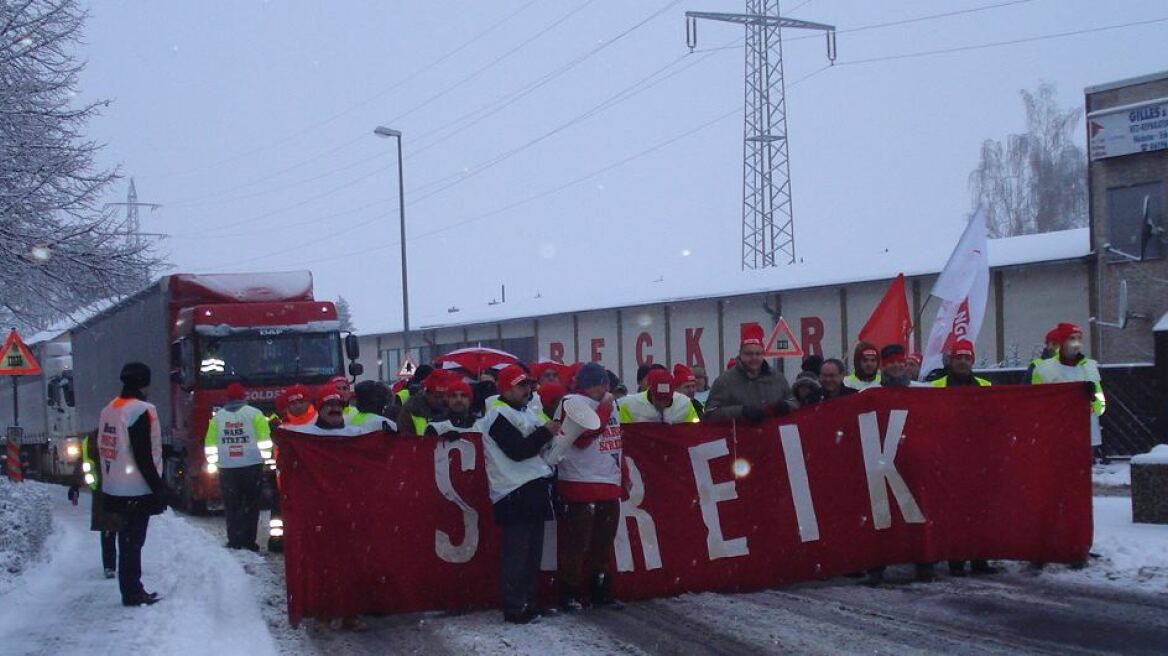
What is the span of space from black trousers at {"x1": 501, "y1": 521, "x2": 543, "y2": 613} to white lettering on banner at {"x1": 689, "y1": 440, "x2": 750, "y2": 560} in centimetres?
158

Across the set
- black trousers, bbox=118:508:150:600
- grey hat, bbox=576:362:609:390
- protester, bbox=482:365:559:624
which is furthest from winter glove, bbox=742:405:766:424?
black trousers, bbox=118:508:150:600

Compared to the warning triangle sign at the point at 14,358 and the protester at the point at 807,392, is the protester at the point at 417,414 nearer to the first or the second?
the protester at the point at 807,392

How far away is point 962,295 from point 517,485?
9112 millimetres

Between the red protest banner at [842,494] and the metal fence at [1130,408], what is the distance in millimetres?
11131

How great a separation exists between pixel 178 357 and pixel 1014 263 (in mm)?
17105

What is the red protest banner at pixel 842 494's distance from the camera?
9.48 meters

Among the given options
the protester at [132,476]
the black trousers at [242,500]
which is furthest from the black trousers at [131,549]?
the black trousers at [242,500]

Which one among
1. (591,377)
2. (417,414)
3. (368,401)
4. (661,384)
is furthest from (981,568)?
(368,401)

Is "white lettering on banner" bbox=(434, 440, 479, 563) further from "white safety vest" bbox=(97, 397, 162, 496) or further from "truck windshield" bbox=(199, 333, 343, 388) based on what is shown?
"truck windshield" bbox=(199, 333, 343, 388)

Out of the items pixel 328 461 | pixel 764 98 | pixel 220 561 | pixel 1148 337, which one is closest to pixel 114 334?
pixel 220 561

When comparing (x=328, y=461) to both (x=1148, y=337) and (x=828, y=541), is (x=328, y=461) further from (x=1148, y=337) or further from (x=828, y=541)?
(x=1148, y=337)

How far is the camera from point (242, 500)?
13227 mm

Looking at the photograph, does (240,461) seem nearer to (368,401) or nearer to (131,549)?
(368,401)

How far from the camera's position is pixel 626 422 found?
10.0 meters
